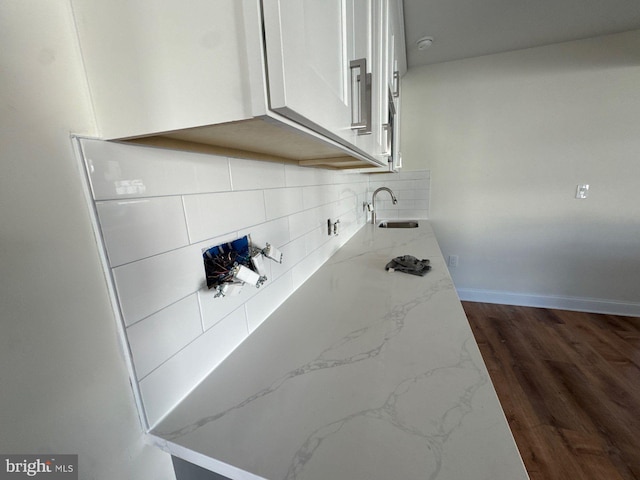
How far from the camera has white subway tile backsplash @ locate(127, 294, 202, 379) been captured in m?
0.40

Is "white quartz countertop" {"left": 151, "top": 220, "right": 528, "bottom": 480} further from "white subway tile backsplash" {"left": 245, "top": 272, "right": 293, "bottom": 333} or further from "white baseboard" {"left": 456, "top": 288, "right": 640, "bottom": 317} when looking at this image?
"white baseboard" {"left": 456, "top": 288, "right": 640, "bottom": 317}

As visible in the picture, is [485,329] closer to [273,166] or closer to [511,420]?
[511,420]

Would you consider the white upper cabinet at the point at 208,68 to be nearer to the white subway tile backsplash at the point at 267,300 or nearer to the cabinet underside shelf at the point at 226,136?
the cabinet underside shelf at the point at 226,136

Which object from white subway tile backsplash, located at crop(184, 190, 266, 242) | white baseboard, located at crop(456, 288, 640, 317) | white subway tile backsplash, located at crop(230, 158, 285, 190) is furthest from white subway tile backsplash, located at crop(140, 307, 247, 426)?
white baseboard, located at crop(456, 288, 640, 317)

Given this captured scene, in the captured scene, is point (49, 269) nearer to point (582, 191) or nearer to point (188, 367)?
point (188, 367)

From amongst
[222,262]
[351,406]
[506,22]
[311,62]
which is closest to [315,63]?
[311,62]

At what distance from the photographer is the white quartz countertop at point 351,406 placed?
1.15ft

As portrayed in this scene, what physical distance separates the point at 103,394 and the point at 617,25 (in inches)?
129

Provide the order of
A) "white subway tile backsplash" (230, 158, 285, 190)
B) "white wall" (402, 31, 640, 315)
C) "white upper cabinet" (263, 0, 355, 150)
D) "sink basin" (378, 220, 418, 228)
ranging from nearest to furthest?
"white upper cabinet" (263, 0, 355, 150)
"white subway tile backsplash" (230, 158, 285, 190)
"white wall" (402, 31, 640, 315)
"sink basin" (378, 220, 418, 228)

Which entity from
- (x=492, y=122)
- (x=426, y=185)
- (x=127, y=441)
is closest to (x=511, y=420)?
(x=127, y=441)

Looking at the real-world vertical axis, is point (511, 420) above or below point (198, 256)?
below

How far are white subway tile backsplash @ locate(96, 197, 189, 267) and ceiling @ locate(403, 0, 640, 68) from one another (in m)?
1.81

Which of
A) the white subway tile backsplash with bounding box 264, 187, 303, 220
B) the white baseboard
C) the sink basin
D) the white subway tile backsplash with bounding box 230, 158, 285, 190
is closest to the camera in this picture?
the white subway tile backsplash with bounding box 230, 158, 285, 190

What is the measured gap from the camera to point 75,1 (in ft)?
1.06
